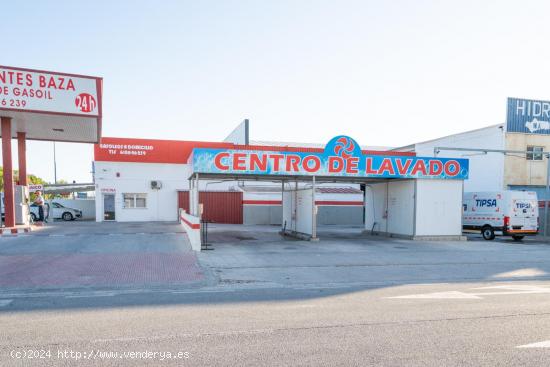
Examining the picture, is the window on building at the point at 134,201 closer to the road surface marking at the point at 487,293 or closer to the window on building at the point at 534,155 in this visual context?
the road surface marking at the point at 487,293

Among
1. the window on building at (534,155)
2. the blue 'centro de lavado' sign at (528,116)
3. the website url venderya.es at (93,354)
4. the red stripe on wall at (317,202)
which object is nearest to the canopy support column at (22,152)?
the red stripe on wall at (317,202)

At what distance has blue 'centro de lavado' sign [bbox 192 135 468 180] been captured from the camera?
16.2 metres

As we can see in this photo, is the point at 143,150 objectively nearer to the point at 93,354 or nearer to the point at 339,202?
the point at 339,202

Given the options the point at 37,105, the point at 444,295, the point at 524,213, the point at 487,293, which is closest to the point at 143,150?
the point at 37,105

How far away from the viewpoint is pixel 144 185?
29250 millimetres

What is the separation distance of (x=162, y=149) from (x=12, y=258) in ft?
61.9

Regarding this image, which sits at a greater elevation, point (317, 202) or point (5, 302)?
point (5, 302)

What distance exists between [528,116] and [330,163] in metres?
17.1

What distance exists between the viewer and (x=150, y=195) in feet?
96.2

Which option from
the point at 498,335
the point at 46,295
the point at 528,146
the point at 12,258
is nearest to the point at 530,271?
the point at 498,335

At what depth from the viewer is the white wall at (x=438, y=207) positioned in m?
18.8

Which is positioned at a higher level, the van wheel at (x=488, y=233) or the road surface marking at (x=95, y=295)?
the road surface marking at (x=95, y=295)

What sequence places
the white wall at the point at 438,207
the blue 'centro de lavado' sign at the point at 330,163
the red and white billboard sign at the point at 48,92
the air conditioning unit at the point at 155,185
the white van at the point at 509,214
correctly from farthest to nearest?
1. the air conditioning unit at the point at 155,185
2. the white van at the point at 509,214
3. the white wall at the point at 438,207
4. the blue 'centro de lavado' sign at the point at 330,163
5. the red and white billboard sign at the point at 48,92

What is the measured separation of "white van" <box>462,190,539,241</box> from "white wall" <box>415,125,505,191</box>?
191 inches
